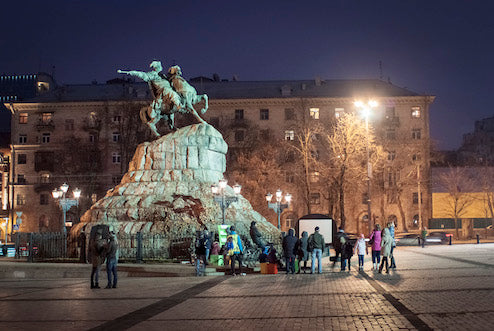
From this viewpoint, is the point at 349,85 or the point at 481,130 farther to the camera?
the point at 481,130

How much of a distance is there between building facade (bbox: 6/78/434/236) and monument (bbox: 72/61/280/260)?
31780mm

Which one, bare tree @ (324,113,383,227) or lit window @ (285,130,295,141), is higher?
lit window @ (285,130,295,141)

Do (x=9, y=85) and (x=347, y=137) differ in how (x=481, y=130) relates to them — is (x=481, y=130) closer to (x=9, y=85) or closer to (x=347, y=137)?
(x=347, y=137)

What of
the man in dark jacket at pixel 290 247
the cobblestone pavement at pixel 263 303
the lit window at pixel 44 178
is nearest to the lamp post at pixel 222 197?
the man in dark jacket at pixel 290 247

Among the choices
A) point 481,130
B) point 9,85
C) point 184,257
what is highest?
point 9,85

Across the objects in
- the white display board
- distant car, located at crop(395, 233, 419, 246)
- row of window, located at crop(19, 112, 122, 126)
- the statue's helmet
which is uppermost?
row of window, located at crop(19, 112, 122, 126)

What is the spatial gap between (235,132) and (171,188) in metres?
40.2

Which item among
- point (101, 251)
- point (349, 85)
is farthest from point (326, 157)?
point (101, 251)

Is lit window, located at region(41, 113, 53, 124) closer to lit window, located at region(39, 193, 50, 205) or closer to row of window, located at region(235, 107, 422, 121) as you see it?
lit window, located at region(39, 193, 50, 205)

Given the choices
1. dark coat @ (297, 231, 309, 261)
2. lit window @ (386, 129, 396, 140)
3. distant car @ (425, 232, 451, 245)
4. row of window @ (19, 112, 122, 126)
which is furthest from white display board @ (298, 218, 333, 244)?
row of window @ (19, 112, 122, 126)

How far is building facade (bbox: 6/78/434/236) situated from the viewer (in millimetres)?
64375

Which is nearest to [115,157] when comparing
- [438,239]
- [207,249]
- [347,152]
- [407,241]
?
[347,152]

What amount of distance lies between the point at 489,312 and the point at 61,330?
282 inches

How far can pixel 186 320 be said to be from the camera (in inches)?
422
